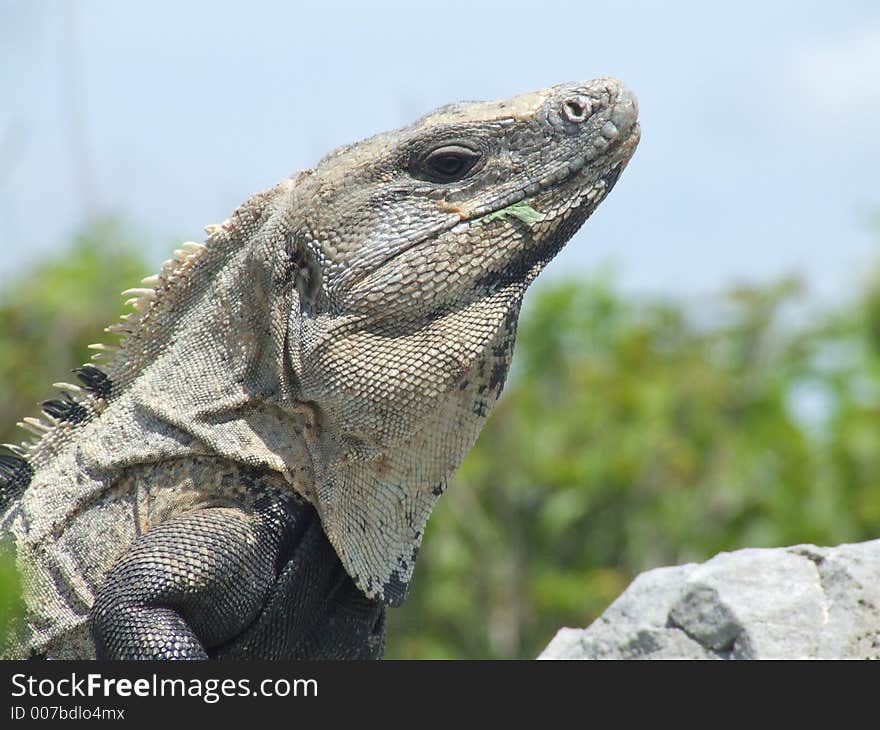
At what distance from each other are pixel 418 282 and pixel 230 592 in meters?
1.10

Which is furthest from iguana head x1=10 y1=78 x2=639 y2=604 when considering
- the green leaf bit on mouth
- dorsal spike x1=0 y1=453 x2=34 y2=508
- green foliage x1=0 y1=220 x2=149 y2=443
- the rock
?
green foliage x1=0 y1=220 x2=149 y2=443

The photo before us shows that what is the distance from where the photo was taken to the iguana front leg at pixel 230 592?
149 inches

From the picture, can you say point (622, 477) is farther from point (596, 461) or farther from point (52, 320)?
point (52, 320)

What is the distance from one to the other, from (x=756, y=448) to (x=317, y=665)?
906 cm

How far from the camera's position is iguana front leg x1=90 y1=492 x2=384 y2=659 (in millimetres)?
3785

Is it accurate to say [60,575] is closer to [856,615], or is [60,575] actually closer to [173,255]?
[173,255]

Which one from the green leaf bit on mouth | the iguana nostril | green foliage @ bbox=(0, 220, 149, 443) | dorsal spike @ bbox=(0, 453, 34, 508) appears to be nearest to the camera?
the green leaf bit on mouth

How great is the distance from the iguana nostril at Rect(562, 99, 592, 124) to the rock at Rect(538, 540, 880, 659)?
5.46 ft

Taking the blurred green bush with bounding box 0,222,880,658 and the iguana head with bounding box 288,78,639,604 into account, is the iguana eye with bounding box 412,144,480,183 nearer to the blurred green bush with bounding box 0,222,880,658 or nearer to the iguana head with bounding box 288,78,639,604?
the iguana head with bounding box 288,78,639,604

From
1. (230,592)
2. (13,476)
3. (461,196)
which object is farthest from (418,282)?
(13,476)

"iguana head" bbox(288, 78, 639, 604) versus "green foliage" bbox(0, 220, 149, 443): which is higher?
"iguana head" bbox(288, 78, 639, 604)

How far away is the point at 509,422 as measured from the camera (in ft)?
40.8

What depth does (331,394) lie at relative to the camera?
409 cm

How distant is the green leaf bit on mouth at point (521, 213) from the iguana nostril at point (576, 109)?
1.16 ft
